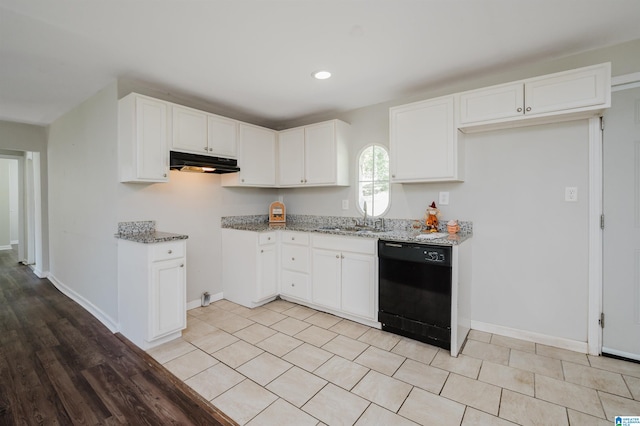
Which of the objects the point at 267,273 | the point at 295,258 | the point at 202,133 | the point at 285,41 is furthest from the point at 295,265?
the point at 285,41

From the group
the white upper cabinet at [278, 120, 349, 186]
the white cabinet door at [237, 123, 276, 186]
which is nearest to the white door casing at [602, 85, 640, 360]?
the white upper cabinet at [278, 120, 349, 186]

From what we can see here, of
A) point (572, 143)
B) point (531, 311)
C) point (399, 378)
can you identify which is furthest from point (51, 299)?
point (572, 143)

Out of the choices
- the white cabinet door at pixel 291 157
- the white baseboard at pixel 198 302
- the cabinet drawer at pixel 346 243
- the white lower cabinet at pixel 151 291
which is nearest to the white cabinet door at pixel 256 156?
the white cabinet door at pixel 291 157

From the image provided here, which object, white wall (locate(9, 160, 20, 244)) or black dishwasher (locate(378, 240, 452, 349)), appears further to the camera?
white wall (locate(9, 160, 20, 244))

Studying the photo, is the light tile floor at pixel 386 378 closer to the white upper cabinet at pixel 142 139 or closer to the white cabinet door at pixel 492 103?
the white upper cabinet at pixel 142 139

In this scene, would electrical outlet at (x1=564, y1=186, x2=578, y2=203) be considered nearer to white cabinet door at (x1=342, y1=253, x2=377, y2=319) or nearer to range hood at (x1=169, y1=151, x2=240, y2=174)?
white cabinet door at (x1=342, y1=253, x2=377, y2=319)

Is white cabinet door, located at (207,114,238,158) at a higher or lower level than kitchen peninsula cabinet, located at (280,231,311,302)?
higher

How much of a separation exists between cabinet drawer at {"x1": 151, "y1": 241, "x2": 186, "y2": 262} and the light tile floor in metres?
0.74

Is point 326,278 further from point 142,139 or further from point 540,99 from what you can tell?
point 540,99

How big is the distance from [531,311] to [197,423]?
8.79ft

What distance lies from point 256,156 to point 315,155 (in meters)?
0.73

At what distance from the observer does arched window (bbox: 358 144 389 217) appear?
334 centimetres

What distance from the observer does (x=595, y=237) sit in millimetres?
2266

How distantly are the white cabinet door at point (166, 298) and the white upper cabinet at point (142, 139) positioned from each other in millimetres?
803
